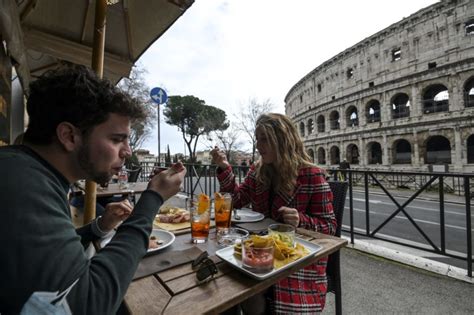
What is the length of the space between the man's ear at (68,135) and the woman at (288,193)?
128 cm

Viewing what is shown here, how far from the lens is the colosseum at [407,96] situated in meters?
20.9

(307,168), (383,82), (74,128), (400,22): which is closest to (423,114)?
(383,82)

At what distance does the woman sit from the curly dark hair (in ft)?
4.18

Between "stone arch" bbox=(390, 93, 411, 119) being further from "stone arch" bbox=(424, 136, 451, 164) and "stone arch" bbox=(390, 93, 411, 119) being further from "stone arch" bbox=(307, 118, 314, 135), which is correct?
"stone arch" bbox=(307, 118, 314, 135)

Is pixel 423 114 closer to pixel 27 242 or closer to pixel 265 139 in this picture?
pixel 265 139

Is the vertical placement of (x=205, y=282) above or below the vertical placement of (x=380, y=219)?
above

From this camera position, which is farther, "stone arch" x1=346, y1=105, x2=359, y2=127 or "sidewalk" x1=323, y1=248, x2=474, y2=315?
"stone arch" x1=346, y1=105, x2=359, y2=127

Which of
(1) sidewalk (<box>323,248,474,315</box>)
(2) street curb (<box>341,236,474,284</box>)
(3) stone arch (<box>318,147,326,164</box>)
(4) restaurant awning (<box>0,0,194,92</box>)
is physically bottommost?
(1) sidewalk (<box>323,248,474,315</box>)

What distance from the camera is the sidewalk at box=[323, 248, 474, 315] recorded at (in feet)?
7.16

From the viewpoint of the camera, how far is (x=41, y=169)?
758mm

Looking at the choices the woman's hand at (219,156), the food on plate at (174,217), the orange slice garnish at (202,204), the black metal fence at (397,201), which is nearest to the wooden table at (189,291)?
the orange slice garnish at (202,204)

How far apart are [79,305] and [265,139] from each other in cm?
172

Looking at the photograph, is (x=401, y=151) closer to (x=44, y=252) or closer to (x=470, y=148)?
(x=470, y=148)

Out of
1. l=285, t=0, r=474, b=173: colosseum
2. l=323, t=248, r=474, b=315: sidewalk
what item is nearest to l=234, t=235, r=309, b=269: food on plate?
l=323, t=248, r=474, b=315: sidewalk
